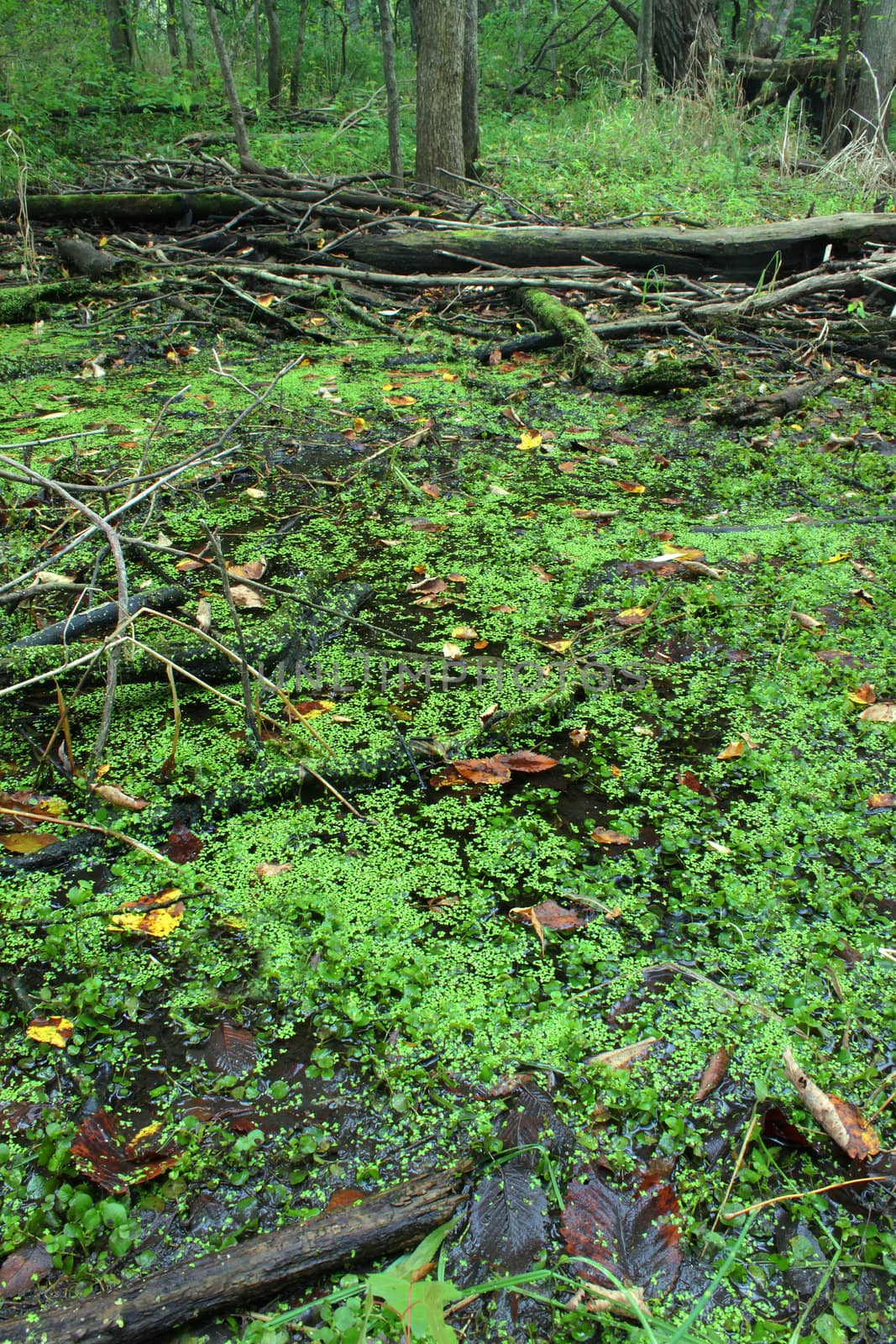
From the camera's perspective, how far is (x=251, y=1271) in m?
1.14

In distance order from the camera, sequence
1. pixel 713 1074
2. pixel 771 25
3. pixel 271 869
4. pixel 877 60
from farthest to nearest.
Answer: pixel 771 25
pixel 877 60
pixel 271 869
pixel 713 1074

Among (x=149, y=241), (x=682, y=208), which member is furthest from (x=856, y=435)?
(x=149, y=241)

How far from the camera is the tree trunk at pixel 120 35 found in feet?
38.8

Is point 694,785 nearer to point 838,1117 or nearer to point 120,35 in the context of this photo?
point 838,1117

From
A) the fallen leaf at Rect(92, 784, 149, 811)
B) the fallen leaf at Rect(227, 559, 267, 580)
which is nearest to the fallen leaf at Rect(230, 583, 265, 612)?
the fallen leaf at Rect(227, 559, 267, 580)

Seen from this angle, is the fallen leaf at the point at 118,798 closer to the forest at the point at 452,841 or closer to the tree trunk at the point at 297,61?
the forest at the point at 452,841

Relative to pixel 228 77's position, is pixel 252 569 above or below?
below

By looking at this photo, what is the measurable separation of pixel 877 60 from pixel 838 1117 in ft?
38.6

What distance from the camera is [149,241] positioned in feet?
21.3

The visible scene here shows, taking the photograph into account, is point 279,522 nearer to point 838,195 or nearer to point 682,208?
point 682,208

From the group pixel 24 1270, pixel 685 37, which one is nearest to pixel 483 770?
pixel 24 1270

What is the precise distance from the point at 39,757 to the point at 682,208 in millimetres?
7248

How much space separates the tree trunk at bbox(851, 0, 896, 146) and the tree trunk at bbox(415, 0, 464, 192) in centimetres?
484

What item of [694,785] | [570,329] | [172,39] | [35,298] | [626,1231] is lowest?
[626,1231]
